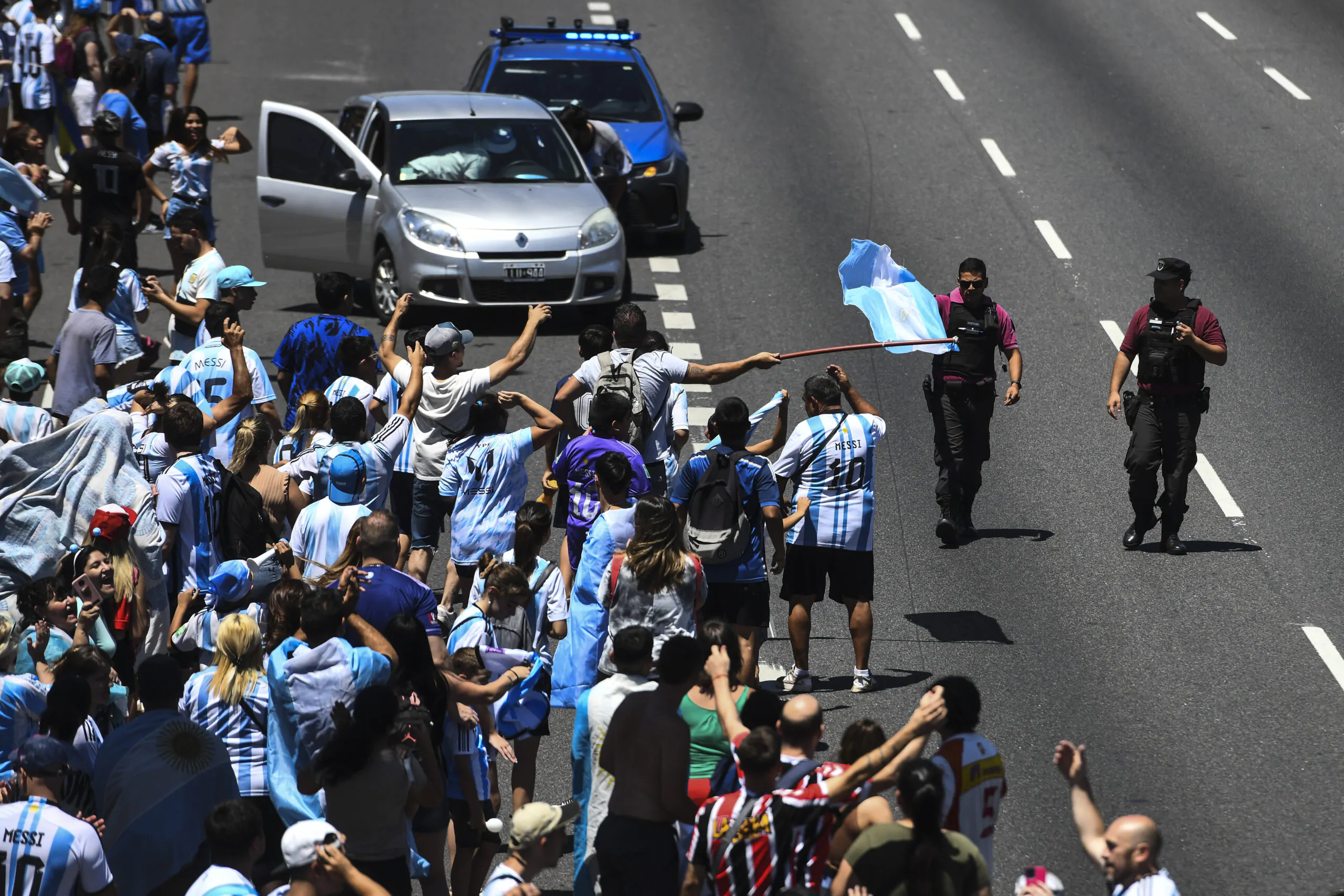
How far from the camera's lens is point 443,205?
56.9 ft

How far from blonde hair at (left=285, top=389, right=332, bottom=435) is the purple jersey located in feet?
5.15

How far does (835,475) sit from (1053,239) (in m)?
9.95

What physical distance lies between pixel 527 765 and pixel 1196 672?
4.49m

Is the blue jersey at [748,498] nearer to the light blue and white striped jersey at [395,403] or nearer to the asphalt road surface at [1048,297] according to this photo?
the asphalt road surface at [1048,297]

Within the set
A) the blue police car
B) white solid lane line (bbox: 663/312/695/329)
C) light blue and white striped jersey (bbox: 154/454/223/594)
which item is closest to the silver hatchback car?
white solid lane line (bbox: 663/312/695/329)

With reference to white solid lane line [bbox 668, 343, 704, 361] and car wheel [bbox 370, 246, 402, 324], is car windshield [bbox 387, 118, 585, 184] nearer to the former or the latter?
car wheel [bbox 370, 246, 402, 324]

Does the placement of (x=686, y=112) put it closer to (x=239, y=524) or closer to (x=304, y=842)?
(x=239, y=524)

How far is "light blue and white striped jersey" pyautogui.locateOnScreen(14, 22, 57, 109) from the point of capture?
20.9 metres

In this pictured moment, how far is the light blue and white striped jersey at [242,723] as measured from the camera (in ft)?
25.5

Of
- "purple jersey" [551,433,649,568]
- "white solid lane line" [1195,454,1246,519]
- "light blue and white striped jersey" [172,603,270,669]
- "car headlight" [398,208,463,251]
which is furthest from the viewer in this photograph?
"car headlight" [398,208,463,251]

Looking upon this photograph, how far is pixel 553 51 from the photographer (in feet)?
70.6

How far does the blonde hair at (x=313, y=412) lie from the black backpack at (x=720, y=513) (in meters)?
2.46

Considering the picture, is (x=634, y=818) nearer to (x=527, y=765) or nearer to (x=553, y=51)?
(x=527, y=765)

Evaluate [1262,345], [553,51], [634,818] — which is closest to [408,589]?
[634,818]
